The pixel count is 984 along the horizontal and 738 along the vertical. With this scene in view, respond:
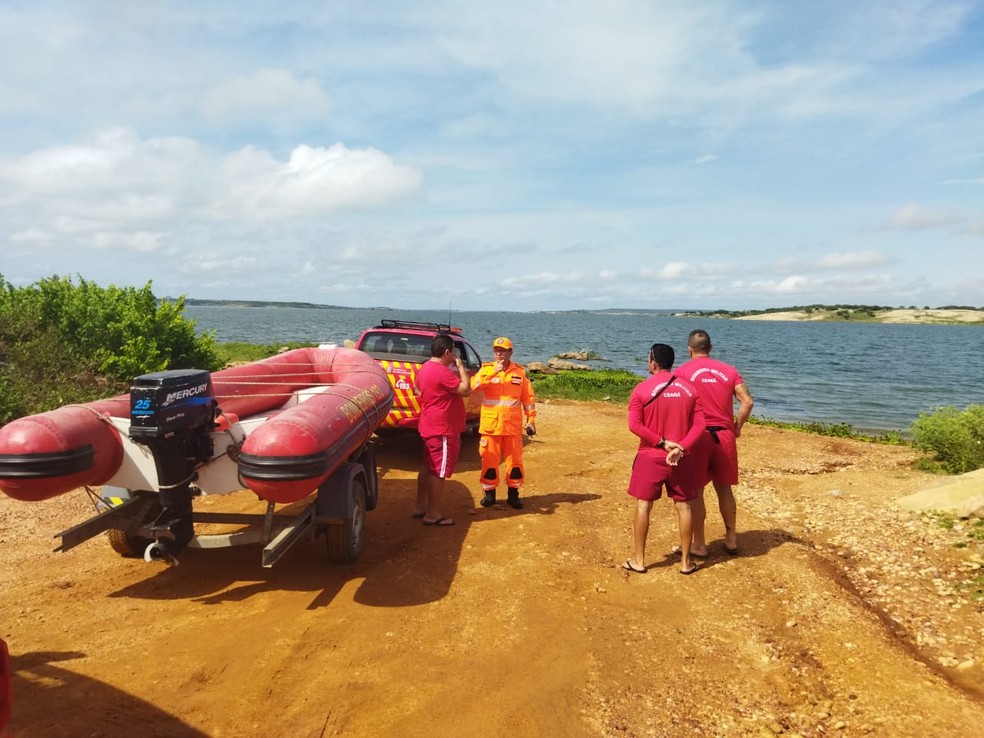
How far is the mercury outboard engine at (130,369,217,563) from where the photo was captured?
3.79 m

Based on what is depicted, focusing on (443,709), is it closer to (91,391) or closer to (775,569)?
(775,569)

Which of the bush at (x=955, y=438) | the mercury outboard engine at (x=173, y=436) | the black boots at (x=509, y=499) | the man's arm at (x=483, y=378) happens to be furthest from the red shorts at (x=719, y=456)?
the bush at (x=955, y=438)

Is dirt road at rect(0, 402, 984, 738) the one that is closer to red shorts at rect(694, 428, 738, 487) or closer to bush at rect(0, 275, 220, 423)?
red shorts at rect(694, 428, 738, 487)

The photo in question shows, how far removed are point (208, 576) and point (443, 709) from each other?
2613 millimetres

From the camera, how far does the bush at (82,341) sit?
32.1 ft

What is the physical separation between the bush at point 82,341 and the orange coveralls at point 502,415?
712cm

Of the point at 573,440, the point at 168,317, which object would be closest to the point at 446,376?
the point at 573,440

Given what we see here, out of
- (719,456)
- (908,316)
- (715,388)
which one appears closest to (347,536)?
(719,456)

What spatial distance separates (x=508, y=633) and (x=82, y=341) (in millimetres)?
10879

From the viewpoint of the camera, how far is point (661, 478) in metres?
4.79

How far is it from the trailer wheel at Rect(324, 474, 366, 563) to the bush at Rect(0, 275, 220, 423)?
679cm

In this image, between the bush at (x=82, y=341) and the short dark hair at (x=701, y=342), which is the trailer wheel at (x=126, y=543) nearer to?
the short dark hair at (x=701, y=342)

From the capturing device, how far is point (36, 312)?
35.7 ft

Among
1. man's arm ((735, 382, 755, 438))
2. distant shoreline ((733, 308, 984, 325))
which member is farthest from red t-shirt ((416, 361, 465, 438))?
distant shoreline ((733, 308, 984, 325))
